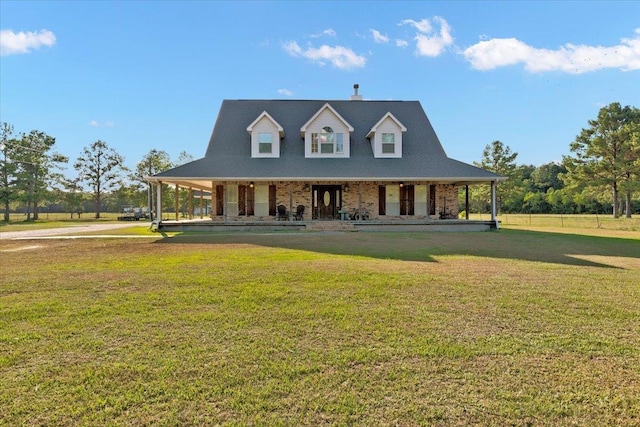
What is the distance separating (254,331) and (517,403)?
2570 mm

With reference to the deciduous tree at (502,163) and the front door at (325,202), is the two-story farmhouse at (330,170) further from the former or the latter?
the deciduous tree at (502,163)

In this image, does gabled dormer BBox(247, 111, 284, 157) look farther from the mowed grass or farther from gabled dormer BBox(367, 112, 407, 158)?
the mowed grass

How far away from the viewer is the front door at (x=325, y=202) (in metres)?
20.1

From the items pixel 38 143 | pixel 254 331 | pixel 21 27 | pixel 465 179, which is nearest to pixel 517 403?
pixel 254 331

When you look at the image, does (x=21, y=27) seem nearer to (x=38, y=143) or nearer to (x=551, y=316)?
(x=551, y=316)

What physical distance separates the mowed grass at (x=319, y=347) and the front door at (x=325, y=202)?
1326 cm

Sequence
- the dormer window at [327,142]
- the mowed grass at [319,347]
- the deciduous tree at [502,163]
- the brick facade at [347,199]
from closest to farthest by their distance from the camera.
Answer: the mowed grass at [319,347]
the brick facade at [347,199]
the dormer window at [327,142]
the deciduous tree at [502,163]

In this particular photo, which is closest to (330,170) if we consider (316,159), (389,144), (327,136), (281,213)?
(316,159)

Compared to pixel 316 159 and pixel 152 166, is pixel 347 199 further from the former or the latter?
pixel 152 166

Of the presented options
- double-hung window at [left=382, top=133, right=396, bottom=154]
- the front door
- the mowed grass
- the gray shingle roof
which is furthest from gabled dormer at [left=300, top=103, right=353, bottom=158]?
the mowed grass

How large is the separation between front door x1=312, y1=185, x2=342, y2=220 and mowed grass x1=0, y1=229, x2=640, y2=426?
1326 cm

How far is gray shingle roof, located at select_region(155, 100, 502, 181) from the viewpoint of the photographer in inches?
696

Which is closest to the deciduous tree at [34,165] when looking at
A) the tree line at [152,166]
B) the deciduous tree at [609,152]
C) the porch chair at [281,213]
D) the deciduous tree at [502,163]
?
the tree line at [152,166]

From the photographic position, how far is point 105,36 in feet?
62.1
